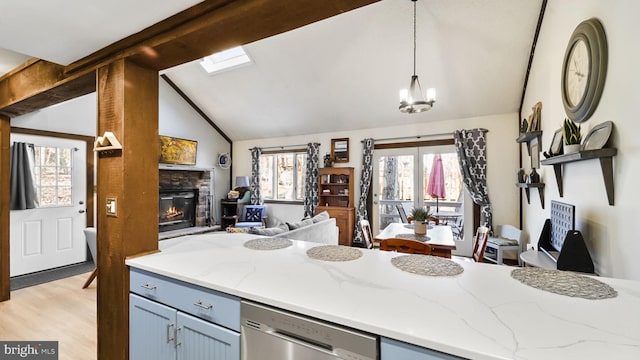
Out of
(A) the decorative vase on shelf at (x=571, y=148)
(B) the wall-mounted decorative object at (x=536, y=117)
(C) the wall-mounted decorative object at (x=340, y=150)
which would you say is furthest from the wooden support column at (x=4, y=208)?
(B) the wall-mounted decorative object at (x=536, y=117)

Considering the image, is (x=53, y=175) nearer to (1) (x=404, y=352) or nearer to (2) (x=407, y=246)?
(2) (x=407, y=246)

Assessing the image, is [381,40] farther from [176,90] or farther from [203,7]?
[176,90]

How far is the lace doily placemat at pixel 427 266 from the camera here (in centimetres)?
128

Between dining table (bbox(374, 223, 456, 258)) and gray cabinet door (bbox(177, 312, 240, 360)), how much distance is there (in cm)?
187

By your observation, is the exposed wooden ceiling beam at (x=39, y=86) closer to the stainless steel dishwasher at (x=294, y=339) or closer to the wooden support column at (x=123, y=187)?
the wooden support column at (x=123, y=187)

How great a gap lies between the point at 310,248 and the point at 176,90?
214 inches

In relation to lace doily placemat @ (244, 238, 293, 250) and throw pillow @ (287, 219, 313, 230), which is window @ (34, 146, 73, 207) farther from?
lace doily placemat @ (244, 238, 293, 250)

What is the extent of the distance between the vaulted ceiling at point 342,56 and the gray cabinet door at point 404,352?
5.33 ft

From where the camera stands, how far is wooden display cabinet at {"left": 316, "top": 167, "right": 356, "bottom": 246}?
5.52 meters

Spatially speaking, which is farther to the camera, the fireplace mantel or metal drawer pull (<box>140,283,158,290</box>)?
the fireplace mantel

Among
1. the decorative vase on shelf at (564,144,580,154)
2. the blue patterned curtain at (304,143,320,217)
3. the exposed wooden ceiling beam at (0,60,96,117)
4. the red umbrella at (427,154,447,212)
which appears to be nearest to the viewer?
the decorative vase on shelf at (564,144,580,154)

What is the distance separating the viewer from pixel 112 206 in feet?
5.55

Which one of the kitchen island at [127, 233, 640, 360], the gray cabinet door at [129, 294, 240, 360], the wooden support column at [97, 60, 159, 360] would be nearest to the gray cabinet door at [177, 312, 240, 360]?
the gray cabinet door at [129, 294, 240, 360]

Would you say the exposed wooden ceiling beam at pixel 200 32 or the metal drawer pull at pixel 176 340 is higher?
the exposed wooden ceiling beam at pixel 200 32
